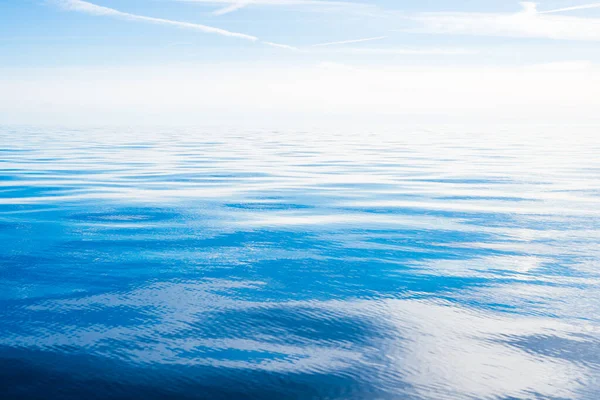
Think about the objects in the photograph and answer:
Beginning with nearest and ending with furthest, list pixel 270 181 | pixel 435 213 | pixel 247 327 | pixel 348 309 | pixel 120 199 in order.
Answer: pixel 247 327, pixel 348 309, pixel 435 213, pixel 120 199, pixel 270 181

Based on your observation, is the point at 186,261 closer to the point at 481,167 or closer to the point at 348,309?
the point at 348,309

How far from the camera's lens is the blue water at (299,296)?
13.4 feet

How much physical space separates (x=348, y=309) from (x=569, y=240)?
423 cm

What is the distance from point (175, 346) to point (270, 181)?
1158cm

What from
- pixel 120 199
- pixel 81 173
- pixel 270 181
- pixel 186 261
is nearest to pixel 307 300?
pixel 186 261

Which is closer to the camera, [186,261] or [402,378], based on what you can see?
[402,378]

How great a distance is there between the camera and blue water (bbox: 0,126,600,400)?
13.4 ft

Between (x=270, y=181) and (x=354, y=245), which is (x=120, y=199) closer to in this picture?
(x=270, y=181)

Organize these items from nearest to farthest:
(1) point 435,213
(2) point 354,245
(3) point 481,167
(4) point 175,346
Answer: (4) point 175,346, (2) point 354,245, (1) point 435,213, (3) point 481,167

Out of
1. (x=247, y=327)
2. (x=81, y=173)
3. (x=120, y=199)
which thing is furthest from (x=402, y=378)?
(x=81, y=173)

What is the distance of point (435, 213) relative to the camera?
1078 centimetres

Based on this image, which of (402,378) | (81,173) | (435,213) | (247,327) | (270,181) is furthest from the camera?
(81,173)

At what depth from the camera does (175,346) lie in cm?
460

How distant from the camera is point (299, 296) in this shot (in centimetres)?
588
